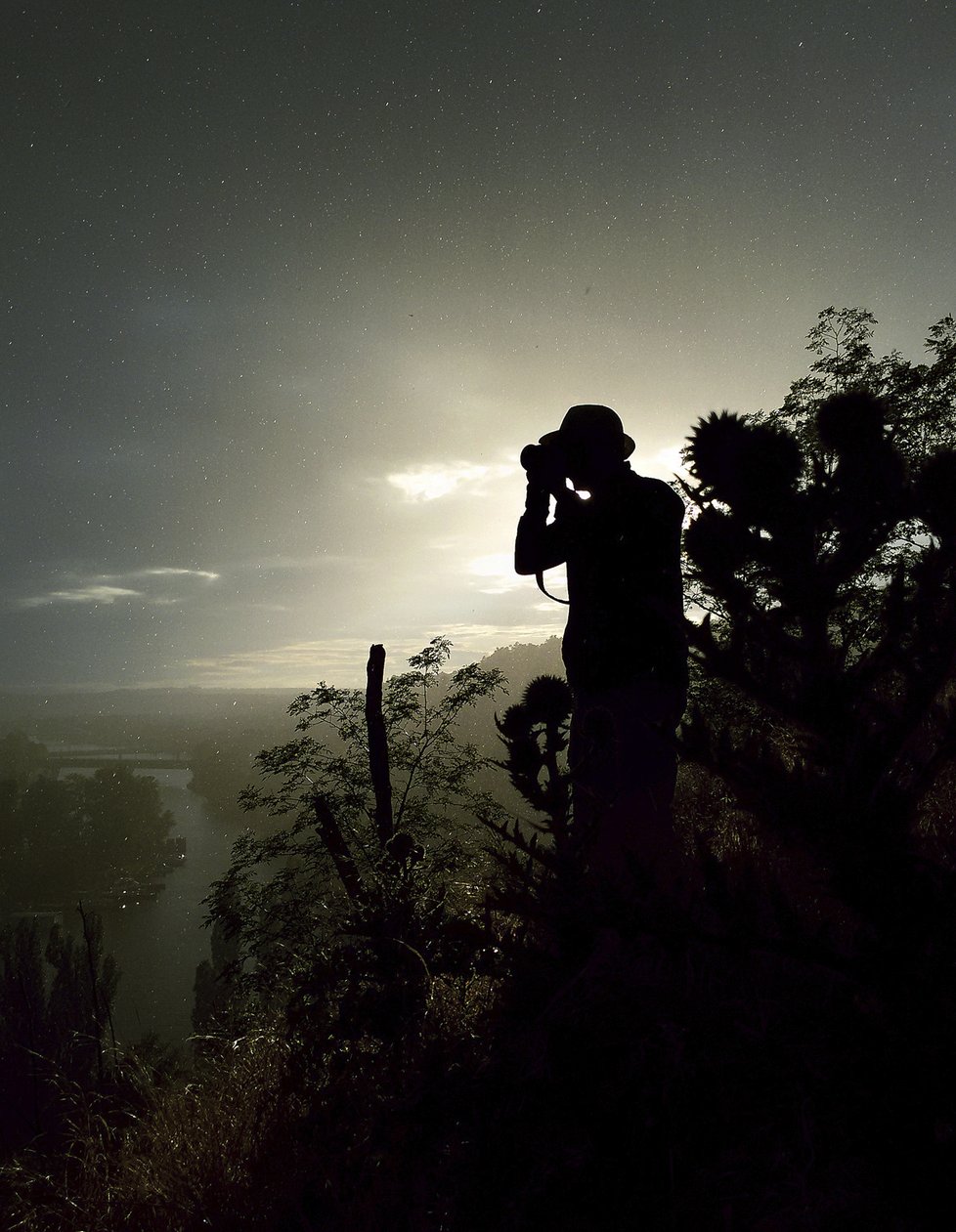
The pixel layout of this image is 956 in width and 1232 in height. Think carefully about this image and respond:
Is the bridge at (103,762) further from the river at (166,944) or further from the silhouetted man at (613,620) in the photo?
the silhouetted man at (613,620)

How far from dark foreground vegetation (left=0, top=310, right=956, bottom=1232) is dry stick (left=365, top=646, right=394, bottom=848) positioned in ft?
29.9

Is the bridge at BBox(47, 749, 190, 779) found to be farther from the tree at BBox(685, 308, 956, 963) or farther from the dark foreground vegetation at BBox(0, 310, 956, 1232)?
the tree at BBox(685, 308, 956, 963)

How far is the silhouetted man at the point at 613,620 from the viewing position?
250 centimetres

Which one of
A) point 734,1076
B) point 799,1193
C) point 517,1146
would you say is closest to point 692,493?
point 734,1076

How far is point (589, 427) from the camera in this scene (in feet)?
8.84

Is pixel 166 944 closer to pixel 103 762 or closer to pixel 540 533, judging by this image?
pixel 540 533

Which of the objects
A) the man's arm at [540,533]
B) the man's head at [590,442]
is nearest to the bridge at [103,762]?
the man's arm at [540,533]

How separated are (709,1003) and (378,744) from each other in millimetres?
13001

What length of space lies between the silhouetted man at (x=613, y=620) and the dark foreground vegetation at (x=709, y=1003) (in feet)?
1.14

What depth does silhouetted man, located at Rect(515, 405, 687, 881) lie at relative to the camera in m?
2.50

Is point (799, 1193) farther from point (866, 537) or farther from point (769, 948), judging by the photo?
point (866, 537)

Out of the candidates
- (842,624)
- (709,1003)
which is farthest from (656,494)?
(709,1003)

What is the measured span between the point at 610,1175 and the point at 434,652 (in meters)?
16.0

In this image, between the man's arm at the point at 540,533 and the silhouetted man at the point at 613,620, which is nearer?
the silhouetted man at the point at 613,620
